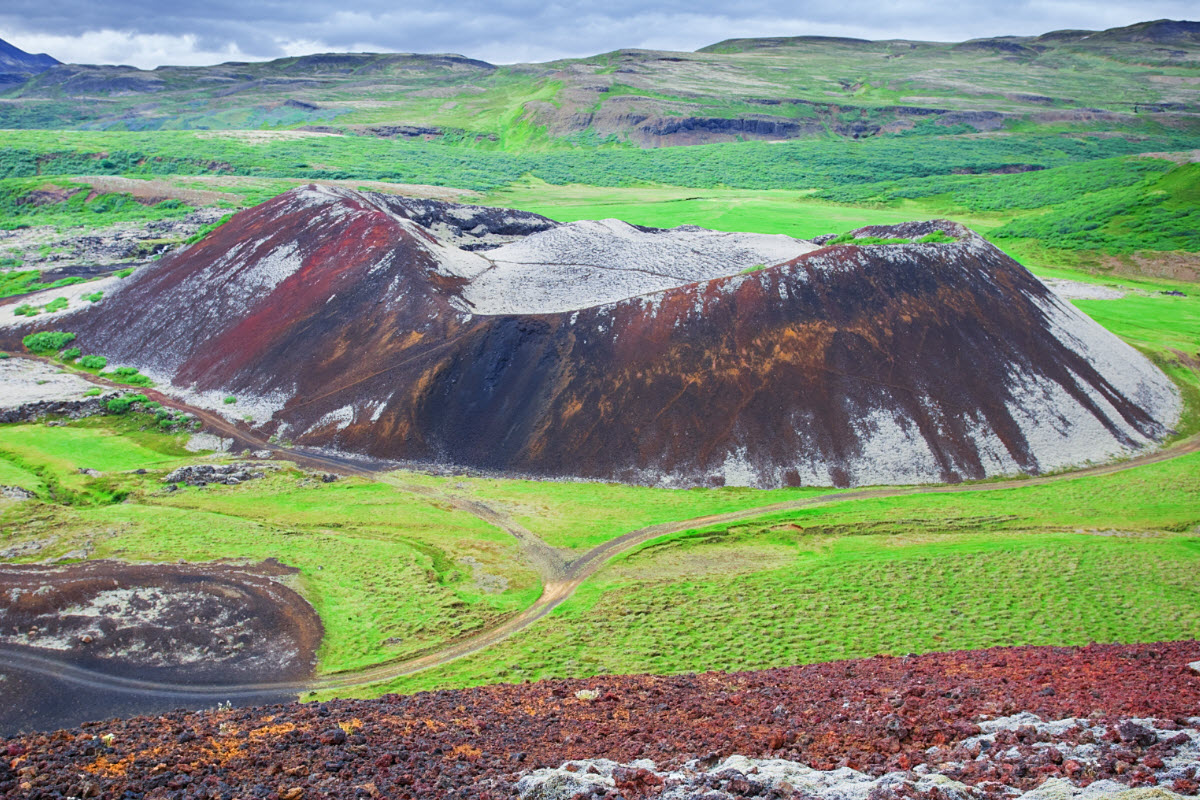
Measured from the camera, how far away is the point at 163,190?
89375 mm

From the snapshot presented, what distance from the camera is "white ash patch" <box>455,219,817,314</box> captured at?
42.8m

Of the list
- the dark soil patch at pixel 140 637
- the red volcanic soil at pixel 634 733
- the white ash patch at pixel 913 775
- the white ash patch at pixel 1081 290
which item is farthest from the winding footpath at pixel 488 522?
the white ash patch at pixel 1081 290

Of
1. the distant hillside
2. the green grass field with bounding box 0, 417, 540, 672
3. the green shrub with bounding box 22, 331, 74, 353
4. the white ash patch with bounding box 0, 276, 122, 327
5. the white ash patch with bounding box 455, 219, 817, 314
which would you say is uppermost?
the distant hillside

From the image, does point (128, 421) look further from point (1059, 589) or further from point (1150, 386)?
point (1150, 386)

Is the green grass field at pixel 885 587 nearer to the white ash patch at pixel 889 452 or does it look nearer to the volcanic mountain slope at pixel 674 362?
the white ash patch at pixel 889 452

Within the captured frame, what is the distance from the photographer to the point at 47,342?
4831 centimetres

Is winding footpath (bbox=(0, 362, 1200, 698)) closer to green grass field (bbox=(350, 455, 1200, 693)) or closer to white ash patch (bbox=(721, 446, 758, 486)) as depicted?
green grass field (bbox=(350, 455, 1200, 693))

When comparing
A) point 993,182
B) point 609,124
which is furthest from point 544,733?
point 609,124

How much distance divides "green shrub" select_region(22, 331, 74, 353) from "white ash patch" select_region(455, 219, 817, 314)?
23578 mm

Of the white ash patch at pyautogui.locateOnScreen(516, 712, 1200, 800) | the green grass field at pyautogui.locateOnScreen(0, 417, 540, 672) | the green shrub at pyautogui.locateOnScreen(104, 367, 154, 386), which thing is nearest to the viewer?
the white ash patch at pyautogui.locateOnScreen(516, 712, 1200, 800)

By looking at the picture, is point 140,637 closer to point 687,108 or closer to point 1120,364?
point 1120,364

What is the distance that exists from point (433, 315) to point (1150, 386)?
114 feet

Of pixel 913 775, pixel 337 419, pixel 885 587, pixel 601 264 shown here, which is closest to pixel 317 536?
pixel 337 419

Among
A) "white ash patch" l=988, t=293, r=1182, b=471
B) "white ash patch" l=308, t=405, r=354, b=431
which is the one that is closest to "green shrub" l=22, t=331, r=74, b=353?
"white ash patch" l=308, t=405, r=354, b=431
